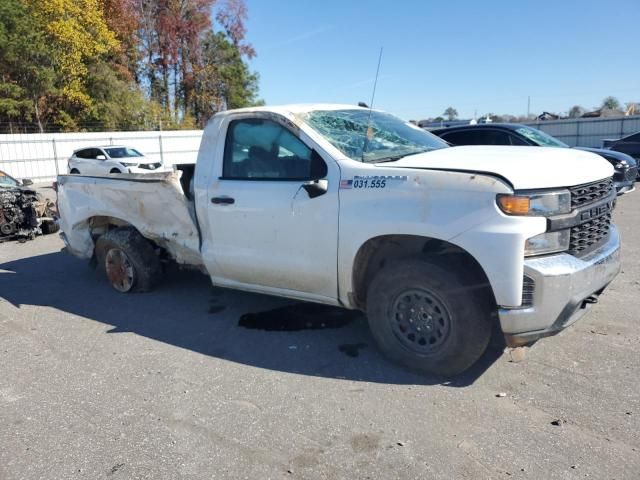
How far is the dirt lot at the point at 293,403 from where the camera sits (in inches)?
116

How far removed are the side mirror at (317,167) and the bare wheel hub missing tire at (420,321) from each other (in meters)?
1.08

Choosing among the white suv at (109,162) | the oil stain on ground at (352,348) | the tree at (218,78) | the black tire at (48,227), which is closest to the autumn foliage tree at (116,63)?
the tree at (218,78)

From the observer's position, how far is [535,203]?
337cm

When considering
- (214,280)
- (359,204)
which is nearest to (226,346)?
(214,280)

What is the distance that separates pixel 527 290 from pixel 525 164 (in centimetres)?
84

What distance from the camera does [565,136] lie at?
28.9 m

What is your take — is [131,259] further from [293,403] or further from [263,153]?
[293,403]

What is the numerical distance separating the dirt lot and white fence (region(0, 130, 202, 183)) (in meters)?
22.8

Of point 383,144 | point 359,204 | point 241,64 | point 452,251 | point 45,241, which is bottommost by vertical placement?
point 45,241

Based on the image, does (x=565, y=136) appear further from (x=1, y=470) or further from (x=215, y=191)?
(x=1, y=470)

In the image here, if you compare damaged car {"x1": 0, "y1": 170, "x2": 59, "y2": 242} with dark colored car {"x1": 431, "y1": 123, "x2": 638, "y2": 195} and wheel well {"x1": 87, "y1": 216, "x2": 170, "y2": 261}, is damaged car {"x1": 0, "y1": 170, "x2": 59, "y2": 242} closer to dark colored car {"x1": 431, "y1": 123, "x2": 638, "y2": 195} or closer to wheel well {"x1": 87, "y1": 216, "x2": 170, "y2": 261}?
wheel well {"x1": 87, "y1": 216, "x2": 170, "y2": 261}

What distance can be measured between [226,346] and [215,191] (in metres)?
1.33

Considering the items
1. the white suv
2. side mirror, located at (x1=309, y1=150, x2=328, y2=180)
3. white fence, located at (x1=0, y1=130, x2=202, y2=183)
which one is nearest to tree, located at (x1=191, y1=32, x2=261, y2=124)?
white fence, located at (x1=0, y1=130, x2=202, y2=183)

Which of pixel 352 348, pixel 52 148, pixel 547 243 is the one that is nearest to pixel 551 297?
pixel 547 243
